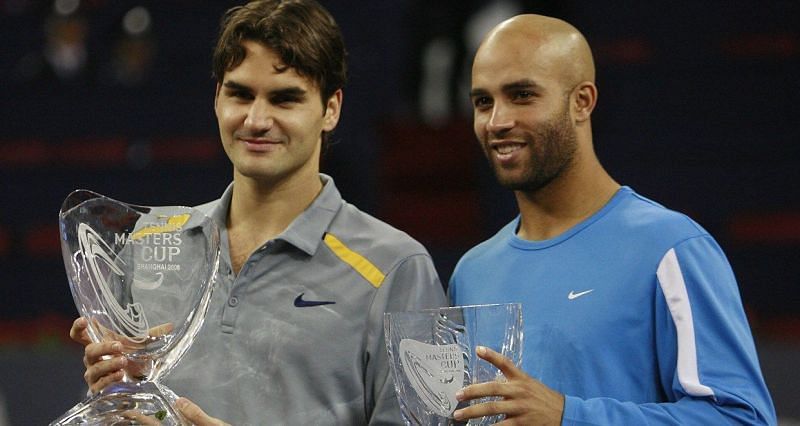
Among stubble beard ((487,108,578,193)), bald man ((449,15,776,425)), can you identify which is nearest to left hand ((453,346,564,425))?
bald man ((449,15,776,425))

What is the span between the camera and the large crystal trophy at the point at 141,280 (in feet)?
5.93

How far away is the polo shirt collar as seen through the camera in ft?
7.04

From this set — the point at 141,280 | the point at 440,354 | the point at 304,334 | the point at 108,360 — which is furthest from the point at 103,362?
the point at 440,354

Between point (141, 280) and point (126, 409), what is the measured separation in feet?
0.66

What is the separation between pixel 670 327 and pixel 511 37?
610 millimetres

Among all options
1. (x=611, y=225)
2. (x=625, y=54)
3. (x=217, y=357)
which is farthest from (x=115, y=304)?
(x=625, y=54)

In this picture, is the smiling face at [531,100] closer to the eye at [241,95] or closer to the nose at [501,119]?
the nose at [501,119]

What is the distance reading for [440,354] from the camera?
5.73 feet

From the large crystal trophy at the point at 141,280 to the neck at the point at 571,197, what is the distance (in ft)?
2.12

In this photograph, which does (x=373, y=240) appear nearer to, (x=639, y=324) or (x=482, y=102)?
(x=482, y=102)

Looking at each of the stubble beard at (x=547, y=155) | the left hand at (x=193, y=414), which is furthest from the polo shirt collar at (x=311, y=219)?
the left hand at (x=193, y=414)

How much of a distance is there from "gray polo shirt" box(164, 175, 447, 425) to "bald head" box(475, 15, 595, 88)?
15.8 inches

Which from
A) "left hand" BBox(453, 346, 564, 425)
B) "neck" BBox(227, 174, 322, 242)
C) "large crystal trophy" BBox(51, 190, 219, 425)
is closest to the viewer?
"left hand" BBox(453, 346, 564, 425)

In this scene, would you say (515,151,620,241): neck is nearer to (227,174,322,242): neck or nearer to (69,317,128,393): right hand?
(227,174,322,242): neck
